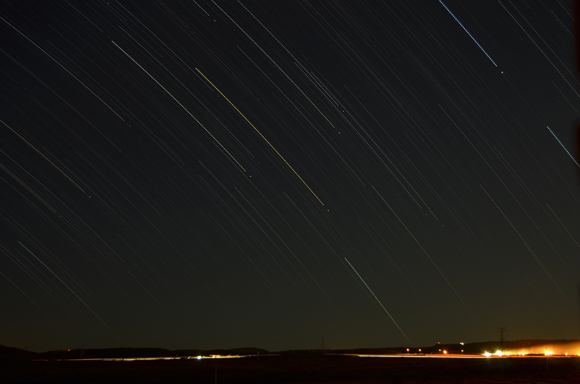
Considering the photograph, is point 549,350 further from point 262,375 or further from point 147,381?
point 147,381

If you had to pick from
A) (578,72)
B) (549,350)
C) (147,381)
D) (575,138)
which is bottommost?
(575,138)

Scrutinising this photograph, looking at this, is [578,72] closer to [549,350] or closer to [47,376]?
[47,376]

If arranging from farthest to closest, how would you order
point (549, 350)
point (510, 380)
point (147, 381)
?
point (549, 350)
point (147, 381)
point (510, 380)

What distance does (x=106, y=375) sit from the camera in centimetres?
4847

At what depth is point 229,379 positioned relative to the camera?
4453 cm

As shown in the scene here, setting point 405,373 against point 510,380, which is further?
point 405,373

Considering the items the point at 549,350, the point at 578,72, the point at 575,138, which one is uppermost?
the point at 549,350

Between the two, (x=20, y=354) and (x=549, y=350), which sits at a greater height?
(x=549, y=350)

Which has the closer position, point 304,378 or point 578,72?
point 578,72

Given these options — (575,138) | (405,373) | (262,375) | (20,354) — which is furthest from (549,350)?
(575,138)

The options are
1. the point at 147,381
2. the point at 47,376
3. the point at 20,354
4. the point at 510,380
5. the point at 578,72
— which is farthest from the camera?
the point at 20,354

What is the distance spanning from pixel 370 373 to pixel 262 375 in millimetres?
11263

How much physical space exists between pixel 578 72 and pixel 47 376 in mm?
53538

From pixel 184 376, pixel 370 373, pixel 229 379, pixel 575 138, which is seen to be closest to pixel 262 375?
pixel 229 379
